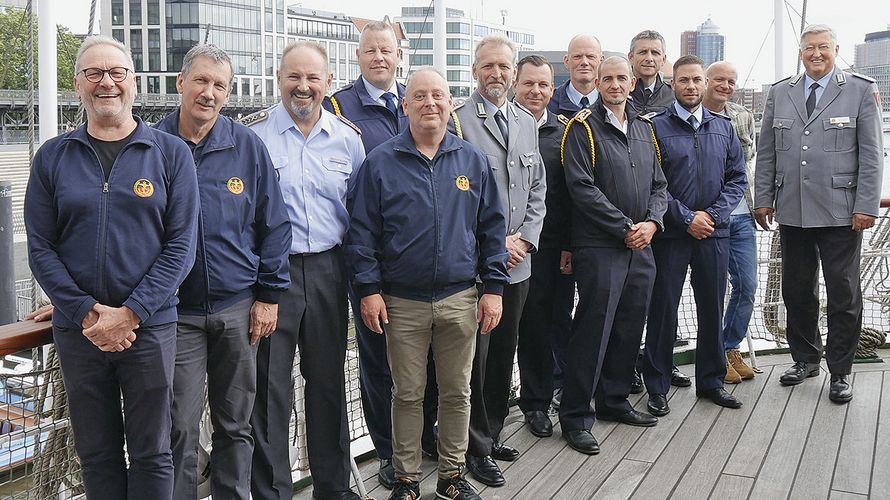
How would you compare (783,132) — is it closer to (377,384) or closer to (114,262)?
(377,384)

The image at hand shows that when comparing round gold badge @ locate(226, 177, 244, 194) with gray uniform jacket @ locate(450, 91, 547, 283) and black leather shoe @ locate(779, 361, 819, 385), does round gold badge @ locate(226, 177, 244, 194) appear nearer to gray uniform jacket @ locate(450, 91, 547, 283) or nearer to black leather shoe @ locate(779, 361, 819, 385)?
gray uniform jacket @ locate(450, 91, 547, 283)

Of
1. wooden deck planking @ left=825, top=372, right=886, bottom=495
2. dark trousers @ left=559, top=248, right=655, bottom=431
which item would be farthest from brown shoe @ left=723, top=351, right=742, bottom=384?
dark trousers @ left=559, top=248, right=655, bottom=431

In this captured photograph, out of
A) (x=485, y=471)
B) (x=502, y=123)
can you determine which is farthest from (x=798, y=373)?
(x=502, y=123)

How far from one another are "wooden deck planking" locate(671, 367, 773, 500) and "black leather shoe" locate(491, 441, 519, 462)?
26.6 inches

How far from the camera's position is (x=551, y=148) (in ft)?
12.8

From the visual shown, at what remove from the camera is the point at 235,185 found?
270 centimetres

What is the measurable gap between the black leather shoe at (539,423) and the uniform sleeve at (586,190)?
886 mm

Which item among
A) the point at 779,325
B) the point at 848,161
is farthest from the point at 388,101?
the point at 779,325

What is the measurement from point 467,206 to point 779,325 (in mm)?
3124

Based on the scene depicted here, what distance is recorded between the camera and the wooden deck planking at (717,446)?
3.36 m

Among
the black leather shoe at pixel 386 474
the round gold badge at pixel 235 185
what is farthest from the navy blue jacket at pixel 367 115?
the black leather shoe at pixel 386 474

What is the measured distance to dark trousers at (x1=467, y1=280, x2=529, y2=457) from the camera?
346cm

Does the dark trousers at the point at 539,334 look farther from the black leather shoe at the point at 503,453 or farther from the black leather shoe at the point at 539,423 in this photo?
the black leather shoe at the point at 503,453

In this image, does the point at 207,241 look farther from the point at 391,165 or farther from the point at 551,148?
the point at 551,148
